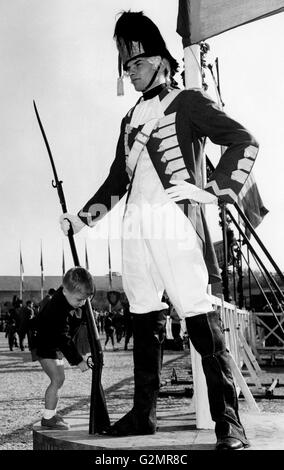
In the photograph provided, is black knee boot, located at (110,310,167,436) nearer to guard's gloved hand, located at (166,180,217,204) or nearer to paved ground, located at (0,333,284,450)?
guard's gloved hand, located at (166,180,217,204)

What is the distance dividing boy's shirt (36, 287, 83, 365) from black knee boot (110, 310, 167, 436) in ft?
3.18

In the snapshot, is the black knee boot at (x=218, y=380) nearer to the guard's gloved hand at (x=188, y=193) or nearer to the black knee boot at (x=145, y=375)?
the black knee boot at (x=145, y=375)

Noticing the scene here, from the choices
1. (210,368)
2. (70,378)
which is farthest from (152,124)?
(70,378)

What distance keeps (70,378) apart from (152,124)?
771cm

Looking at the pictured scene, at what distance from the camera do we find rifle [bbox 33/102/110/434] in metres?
3.30

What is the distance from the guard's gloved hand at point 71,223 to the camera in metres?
3.54

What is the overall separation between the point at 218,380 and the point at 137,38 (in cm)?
178

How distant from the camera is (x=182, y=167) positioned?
10.0 feet

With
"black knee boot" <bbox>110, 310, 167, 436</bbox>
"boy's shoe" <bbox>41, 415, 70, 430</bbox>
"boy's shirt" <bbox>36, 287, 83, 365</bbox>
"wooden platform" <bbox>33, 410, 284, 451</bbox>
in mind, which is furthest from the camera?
"boy's shirt" <bbox>36, 287, 83, 365</bbox>

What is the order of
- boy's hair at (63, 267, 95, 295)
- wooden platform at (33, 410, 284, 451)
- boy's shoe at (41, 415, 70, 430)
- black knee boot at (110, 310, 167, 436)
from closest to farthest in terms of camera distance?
wooden platform at (33, 410, 284, 451)
black knee boot at (110, 310, 167, 436)
boy's shoe at (41, 415, 70, 430)
boy's hair at (63, 267, 95, 295)

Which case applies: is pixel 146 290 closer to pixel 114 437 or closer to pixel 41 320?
pixel 114 437

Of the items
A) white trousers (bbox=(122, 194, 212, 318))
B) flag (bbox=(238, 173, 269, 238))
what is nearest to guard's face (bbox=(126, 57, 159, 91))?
white trousers (bbox=(122, 194, 212, 318))

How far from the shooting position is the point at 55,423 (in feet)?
11.7

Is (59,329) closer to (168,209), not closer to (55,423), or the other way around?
(55,423)
